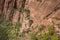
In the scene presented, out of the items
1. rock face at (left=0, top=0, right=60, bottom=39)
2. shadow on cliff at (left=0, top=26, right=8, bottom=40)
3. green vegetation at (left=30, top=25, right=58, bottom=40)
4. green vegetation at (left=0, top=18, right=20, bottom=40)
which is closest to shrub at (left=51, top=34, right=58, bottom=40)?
green vegetation at (left=30, top=25, right=58, bottom=40)

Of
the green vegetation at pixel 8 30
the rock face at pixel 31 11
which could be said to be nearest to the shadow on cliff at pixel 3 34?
the green vegetation at pixel 8 30

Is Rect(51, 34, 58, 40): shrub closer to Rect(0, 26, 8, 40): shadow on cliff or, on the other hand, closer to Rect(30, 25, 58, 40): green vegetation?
Rect(30, 25, 58, 40): green vegetation

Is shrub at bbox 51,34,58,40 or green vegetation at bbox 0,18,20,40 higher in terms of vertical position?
shrub at bbox 51,34,58,40

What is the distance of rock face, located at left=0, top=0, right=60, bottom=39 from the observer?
13299 millimetres

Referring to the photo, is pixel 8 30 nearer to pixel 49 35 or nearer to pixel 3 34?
pixel 3 34

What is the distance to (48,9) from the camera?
1366 centimetres

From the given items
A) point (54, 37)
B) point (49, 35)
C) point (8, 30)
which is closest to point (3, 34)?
point (8, 30)

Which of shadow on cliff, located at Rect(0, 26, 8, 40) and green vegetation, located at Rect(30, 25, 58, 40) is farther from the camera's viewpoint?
shadow on cliff, located at Rect(0, 26, 8, 40)

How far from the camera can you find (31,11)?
15594mm

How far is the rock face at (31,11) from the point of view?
13.3 meters

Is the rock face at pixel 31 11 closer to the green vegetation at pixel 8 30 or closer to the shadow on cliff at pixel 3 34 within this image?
the green vegetation at pixel 8 30

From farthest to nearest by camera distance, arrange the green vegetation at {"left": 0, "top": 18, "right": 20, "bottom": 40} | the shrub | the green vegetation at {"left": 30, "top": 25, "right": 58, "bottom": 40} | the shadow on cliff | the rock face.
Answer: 1. the shadow on cliff
2. the green vegetation at {"left": 0, "top": 18, "right": 20, "bottom": 40}
3. the rock face
4. the green vegetation at {"left": 30, "top": 25, "right": 58, "bottom": 40}
5. the shrub

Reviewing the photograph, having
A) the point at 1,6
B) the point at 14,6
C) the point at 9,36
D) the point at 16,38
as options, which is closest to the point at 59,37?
the point at 16,38

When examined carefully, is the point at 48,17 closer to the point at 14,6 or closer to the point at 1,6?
the point at 14,6
